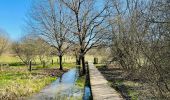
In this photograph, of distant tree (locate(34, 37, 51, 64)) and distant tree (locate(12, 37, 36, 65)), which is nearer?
distant tree (locate(34, 37, 51, 64))

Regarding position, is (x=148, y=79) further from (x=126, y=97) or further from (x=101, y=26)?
(x=101, y=26)

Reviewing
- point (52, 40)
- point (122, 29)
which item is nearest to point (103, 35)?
point (52, 40)

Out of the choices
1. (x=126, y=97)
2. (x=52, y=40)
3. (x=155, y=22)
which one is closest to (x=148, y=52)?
(x=155, y=22)

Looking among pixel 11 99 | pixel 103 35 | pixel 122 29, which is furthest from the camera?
pixel 103 35

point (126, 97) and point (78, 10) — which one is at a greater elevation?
point (78, 10)

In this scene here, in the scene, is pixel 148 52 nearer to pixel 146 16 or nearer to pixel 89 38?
pixel 146 16

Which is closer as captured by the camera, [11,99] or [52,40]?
[11,99]

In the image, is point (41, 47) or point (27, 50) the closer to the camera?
point (41, 47)

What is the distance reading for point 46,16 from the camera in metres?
43.2

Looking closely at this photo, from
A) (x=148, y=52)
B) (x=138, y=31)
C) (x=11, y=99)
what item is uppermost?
(x=138, y=31)

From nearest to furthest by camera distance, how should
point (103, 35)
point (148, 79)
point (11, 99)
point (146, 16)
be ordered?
point (146, 16) < point (148, 79) < point (11, 99) < point (103, 35)

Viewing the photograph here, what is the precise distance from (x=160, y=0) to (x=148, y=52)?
188cm

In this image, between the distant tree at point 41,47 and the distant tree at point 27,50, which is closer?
the distant tree at point 41,47

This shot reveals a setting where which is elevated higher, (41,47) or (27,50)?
(41,47)
